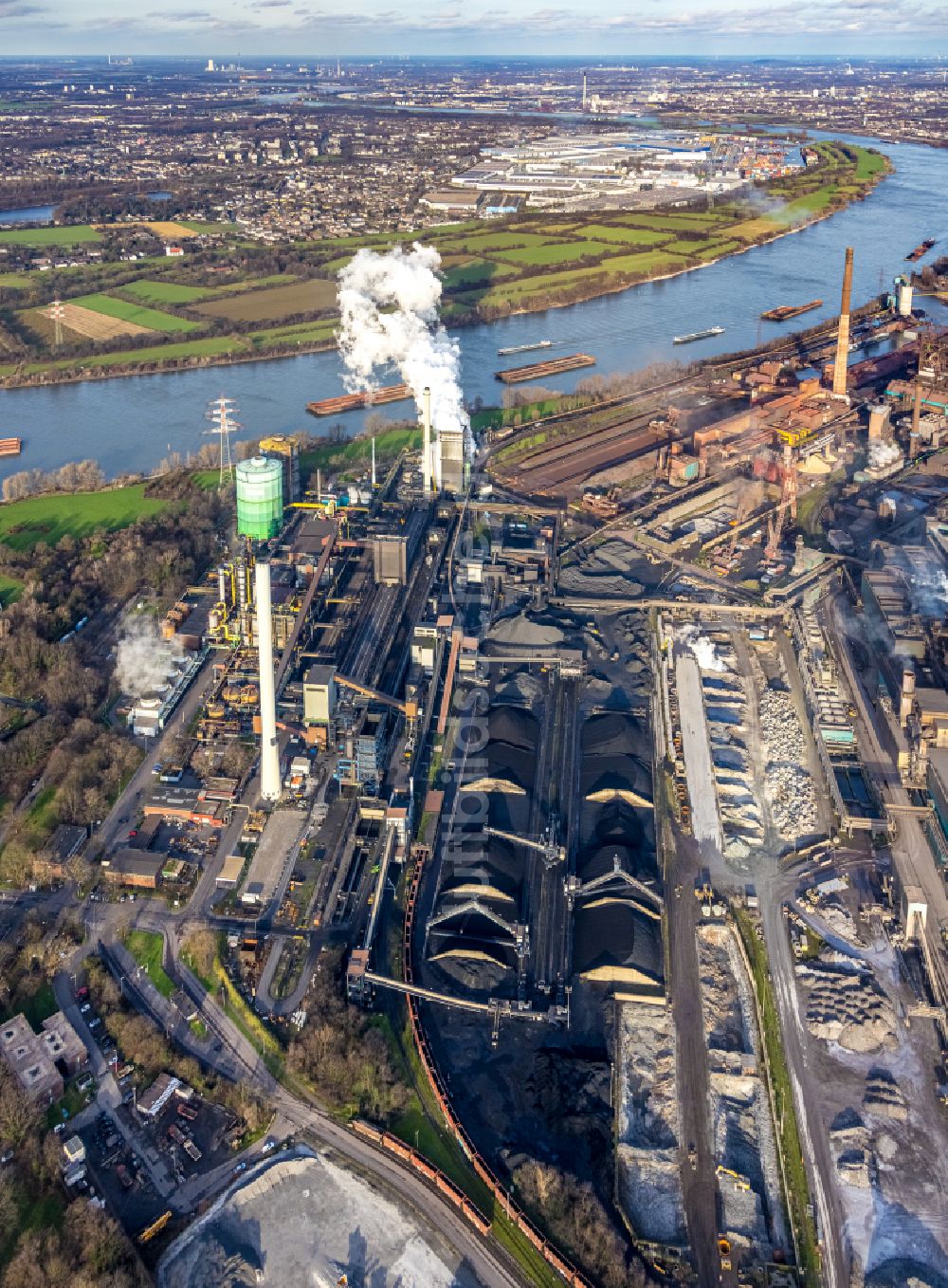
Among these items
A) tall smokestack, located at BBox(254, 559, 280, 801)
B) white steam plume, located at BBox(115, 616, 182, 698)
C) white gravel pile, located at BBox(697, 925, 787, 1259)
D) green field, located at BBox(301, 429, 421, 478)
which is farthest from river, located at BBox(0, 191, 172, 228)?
white gravel pile, located at BBox(697, 925, 787, 1259)

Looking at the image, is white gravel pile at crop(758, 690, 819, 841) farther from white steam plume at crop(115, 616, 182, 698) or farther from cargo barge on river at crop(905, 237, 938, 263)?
cargo barge on river at crop(905, 237, 938, 263)

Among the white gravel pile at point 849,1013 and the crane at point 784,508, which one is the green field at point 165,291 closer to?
the crane at point 784,508

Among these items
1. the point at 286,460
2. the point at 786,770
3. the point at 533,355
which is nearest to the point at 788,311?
the point at 533,355

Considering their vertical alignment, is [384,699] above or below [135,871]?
above

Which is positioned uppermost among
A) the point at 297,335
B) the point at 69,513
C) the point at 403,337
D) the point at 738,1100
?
the point at 403,337

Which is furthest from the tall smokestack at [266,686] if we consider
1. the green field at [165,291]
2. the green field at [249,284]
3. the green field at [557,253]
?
the green field at [557,253]

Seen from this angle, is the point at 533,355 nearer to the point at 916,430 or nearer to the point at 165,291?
the point at 916,430
